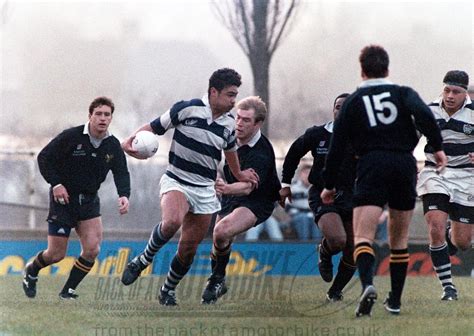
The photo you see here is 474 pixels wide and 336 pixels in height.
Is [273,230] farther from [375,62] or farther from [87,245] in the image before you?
[375,62]

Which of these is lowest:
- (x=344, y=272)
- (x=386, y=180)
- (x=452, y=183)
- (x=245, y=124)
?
(x=344, y=272)

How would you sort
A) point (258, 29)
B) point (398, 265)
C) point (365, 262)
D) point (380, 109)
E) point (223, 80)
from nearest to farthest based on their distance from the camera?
Result: point (380, 109), point (365, 262), point (398, 265), point (223, 80), point (258, 29)

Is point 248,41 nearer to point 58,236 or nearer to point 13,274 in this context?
point 13,274

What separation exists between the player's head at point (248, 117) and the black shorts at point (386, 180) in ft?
7.37

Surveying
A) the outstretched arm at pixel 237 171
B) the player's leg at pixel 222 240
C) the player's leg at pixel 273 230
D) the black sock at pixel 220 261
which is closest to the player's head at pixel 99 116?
the outstretched arm at pixel 237 171

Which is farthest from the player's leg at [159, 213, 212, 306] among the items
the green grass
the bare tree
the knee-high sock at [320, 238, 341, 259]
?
the bare tree

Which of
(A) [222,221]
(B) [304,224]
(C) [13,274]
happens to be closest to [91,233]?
(A) [222,221]

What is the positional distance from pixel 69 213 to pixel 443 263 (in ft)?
11.6

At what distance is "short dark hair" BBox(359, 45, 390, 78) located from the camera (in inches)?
360

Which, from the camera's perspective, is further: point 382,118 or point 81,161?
point 81,161

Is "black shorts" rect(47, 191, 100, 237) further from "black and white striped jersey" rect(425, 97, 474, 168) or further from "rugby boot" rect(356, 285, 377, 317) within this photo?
"rugby boot" rect(356, 285, 377, 317)

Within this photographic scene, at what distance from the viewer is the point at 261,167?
450 inches

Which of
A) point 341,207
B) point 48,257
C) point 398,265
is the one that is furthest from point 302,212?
point 398,265

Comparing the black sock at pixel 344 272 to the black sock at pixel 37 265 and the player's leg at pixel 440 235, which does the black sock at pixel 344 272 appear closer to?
the player's leg at pixel 440 235
